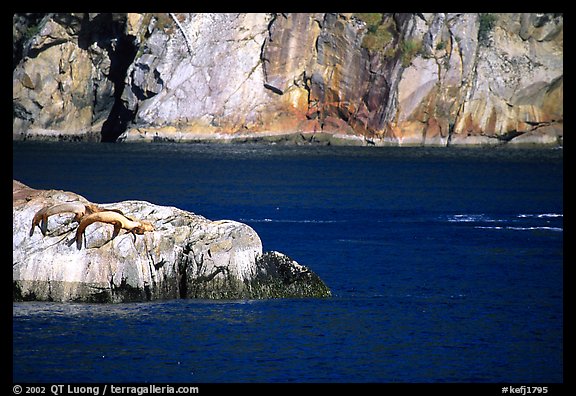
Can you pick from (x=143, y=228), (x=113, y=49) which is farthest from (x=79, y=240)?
(x=113, y=49)

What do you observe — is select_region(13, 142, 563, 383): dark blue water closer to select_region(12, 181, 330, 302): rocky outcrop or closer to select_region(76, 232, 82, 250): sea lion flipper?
select_region(12, 181, 330, 302): rocky outcrop

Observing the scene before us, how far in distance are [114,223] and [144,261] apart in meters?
1.29

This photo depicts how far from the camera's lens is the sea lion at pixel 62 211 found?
30.8 m

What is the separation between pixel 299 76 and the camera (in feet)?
481

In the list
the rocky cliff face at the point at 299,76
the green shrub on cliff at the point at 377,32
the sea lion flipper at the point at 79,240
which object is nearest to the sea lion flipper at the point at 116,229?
the sea lion flipper at the point at 79,240

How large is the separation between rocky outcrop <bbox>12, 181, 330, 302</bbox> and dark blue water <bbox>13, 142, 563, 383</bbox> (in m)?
0.48

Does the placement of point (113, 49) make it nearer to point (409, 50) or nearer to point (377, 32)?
point (377, 32)

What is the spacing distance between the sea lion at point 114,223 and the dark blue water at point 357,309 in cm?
194

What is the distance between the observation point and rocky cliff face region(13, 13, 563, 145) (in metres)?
143

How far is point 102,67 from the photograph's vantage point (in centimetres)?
14988

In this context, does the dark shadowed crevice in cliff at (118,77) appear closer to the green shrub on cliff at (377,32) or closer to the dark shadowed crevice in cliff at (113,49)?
the dark shadowed crevice in cliff at (113,49)

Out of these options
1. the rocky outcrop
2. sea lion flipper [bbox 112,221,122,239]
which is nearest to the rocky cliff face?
the rocky outcrop

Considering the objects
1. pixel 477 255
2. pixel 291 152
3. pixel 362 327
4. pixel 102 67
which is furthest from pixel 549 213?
pixel 102 67

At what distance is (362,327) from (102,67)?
124 metres
